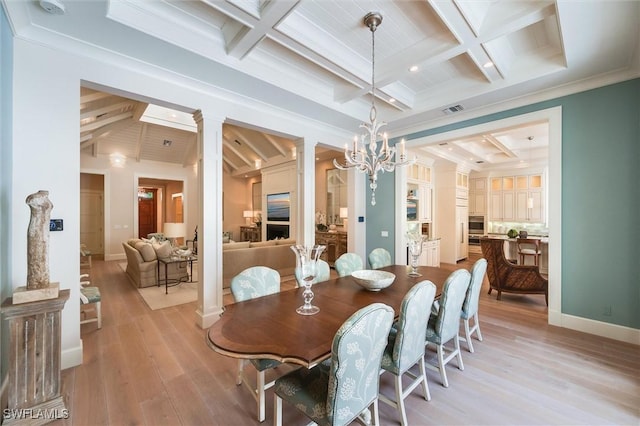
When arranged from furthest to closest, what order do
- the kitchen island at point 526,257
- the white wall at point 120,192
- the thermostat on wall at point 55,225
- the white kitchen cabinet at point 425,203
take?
1. the white wall at point 120,192
2. the white kitchen cabinet at point 425,203
3. the kitchen island at point 526,257
4. the thermostat on wall at point 55,225

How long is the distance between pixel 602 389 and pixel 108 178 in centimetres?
1041

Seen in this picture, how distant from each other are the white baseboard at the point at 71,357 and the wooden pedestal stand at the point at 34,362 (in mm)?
657

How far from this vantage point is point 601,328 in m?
3.07

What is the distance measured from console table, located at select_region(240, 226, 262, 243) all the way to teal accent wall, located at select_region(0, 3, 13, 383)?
7921 mm

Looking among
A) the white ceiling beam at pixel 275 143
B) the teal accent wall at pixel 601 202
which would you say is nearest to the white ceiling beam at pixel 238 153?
the white ceiling beam at pixel 275 143

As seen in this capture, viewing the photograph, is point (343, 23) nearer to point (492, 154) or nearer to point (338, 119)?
point (338, 119)

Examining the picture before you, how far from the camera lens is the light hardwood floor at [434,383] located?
1.87m

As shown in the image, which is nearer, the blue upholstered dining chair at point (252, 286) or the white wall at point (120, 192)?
the blue upholstered dining chair at point (252, 286)

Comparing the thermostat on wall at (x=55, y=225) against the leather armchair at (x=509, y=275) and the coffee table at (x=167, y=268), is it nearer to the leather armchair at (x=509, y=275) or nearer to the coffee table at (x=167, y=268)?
the coffee table at (x=167, y=268)

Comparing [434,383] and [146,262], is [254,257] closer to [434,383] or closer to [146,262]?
[146,262]

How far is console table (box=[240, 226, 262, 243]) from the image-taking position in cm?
1006

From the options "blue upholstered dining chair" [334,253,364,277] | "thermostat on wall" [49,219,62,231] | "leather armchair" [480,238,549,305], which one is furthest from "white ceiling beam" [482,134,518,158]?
"thermostat on wall" [49,219,62,231]

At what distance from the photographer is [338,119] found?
4.47 m

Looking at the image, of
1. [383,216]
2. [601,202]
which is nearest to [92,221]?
[383,216]
